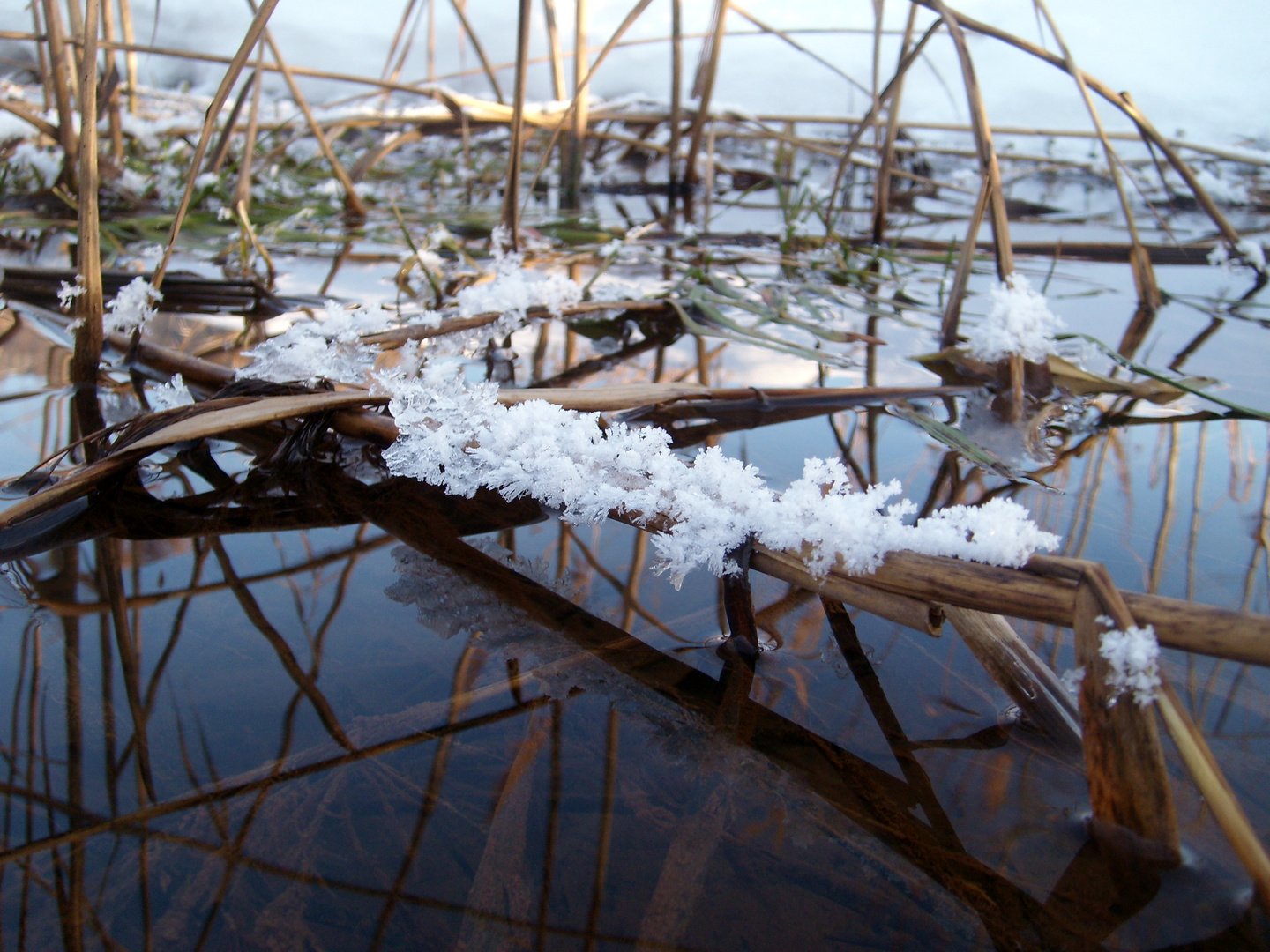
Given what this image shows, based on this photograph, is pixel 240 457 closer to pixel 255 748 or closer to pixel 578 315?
pixel 255 748

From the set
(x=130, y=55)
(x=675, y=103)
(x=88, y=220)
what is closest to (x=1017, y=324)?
(x=88, y=220)

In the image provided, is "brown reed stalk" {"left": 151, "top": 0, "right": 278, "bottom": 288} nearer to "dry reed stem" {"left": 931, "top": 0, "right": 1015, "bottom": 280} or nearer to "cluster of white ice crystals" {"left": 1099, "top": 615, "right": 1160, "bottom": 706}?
"dry reed stem" {"left": 931, "top": 0, "right": 1015, "bottom": 280}

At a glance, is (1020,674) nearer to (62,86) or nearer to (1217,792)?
(1217,792)

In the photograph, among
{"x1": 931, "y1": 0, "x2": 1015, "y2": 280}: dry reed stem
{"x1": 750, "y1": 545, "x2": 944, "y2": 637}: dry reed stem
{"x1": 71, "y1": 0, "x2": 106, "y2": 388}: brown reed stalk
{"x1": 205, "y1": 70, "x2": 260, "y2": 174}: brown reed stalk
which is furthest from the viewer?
{"x1": 205, "y1": 70, "x2": 260, "y2": 174}: brown reed stalk

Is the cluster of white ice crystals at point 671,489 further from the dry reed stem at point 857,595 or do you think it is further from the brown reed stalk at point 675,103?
the brown reed stalk at point 675,103

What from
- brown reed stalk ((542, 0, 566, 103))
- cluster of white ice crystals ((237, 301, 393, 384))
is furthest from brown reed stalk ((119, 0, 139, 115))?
cluster of white ice crystals ((237, 301, 393, 384))

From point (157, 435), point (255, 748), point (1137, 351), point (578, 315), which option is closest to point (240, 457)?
point (157, 435)

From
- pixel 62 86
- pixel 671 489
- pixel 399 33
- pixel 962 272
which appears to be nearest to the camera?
pixel 671 489
